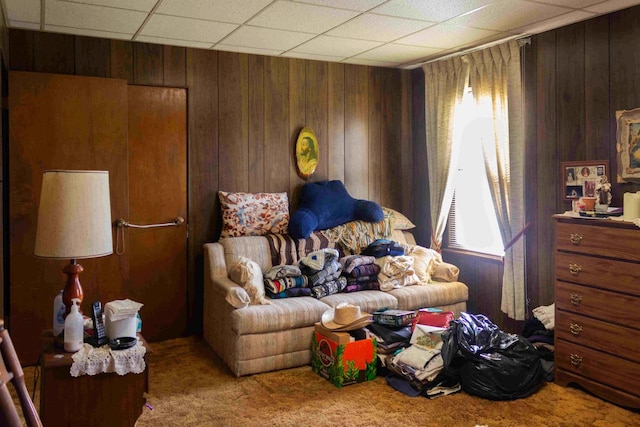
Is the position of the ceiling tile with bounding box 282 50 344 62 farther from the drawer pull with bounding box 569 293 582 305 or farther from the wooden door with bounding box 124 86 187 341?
the drawer pull with bounding box 569 293 582 305

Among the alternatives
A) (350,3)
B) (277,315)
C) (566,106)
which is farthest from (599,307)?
(350,3)

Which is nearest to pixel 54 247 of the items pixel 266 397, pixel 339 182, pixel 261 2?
pixel 266 397

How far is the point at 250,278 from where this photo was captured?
3875mm

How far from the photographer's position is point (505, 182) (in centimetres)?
436

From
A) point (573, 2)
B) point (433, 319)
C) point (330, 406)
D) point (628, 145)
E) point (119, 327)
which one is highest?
point (573, 2)

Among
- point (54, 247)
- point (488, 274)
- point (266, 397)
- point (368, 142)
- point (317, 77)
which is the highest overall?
point (317, 77)

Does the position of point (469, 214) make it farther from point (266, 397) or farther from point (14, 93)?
point (14, 93)

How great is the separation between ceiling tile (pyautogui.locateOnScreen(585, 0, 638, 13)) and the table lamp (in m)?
3.12

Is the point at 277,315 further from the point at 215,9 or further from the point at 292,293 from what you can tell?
the point at 215,9

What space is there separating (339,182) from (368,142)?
0.58 m

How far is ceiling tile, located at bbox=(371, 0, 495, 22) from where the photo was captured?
131 inches

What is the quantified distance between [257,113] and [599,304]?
3.03 metres

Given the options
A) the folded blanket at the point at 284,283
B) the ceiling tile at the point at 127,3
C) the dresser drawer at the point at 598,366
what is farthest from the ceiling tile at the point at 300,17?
the dresser drawer at the point at 598,366

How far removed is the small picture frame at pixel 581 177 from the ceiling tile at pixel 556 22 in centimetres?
96
